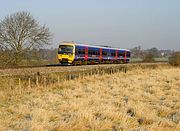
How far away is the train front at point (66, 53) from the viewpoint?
34062 millimetres

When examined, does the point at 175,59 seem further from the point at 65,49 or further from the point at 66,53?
the point at 66,53

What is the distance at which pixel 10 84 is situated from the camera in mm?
18000

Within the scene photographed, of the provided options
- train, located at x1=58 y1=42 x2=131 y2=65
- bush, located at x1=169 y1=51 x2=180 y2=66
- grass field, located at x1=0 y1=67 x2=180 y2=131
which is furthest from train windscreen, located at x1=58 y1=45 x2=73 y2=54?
bush, located at x1=169 y1=51 x2=180 y2=66

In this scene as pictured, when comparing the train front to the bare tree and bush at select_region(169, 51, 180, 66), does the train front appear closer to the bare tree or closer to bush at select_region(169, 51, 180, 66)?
the bare tree

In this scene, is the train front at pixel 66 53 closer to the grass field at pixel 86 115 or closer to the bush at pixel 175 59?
the grass field at pixel 86 115

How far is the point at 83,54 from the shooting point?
36312 mm

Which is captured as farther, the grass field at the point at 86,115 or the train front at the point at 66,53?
the train front at the point at 66,53

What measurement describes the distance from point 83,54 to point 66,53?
8.89 ft

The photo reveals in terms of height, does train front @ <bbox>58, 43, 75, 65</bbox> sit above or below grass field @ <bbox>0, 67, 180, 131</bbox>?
above

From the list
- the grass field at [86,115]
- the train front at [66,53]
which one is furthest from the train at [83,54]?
the grass field at [86,115]

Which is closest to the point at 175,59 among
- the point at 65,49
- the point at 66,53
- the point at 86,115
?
the point at 65,49

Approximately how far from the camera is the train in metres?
34.3

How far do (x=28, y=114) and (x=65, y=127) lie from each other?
2.67 m

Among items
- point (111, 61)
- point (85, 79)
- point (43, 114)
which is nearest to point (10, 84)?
point (85, 79)
